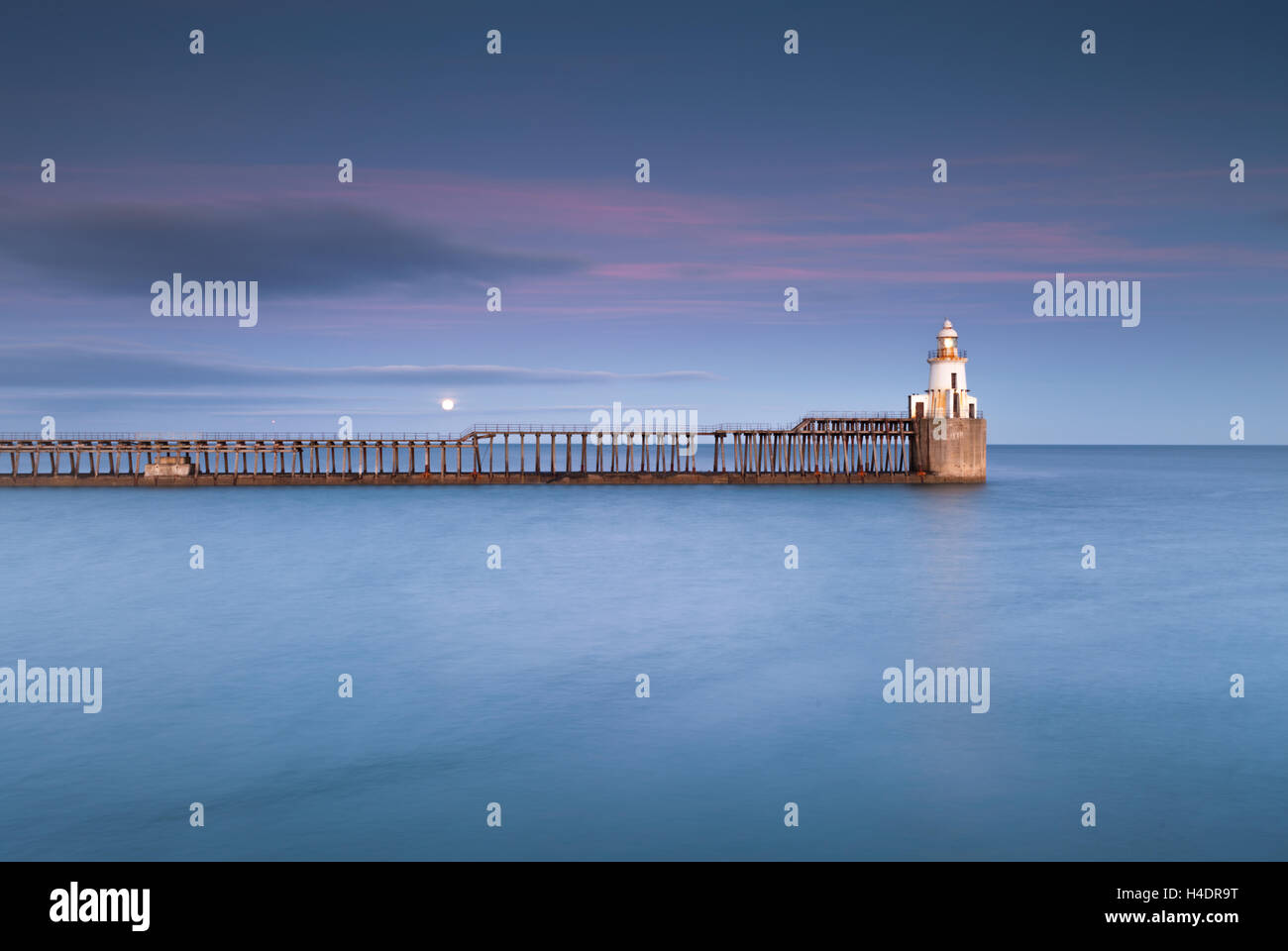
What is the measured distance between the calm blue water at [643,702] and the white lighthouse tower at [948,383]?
1833 centimetres

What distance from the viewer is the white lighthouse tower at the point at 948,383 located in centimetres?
5041

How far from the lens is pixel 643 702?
47.3ft

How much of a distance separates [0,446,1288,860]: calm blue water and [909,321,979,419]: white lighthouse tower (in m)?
18.3

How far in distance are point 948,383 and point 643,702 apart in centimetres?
4101

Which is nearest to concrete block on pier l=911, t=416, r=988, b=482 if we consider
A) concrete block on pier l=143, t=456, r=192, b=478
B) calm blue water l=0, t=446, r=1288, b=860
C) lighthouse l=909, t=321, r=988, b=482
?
lighthouse l=909, t=321, r=988, b=482

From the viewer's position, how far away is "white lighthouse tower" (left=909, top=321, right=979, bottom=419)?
50.4 m

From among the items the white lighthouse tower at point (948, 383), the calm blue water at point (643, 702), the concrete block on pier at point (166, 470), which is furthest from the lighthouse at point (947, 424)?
the concrete block on pier at point (166, 470)

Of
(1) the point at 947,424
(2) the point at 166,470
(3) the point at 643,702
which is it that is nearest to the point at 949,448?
(1) the point at 947,424

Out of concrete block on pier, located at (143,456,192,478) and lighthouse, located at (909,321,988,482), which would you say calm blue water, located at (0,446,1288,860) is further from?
concrete block on pier, located at (143,456,192,478)

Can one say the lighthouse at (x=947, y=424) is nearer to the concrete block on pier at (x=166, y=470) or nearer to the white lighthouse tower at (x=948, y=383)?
the white lighthouse tower at (x=948, y=383)
